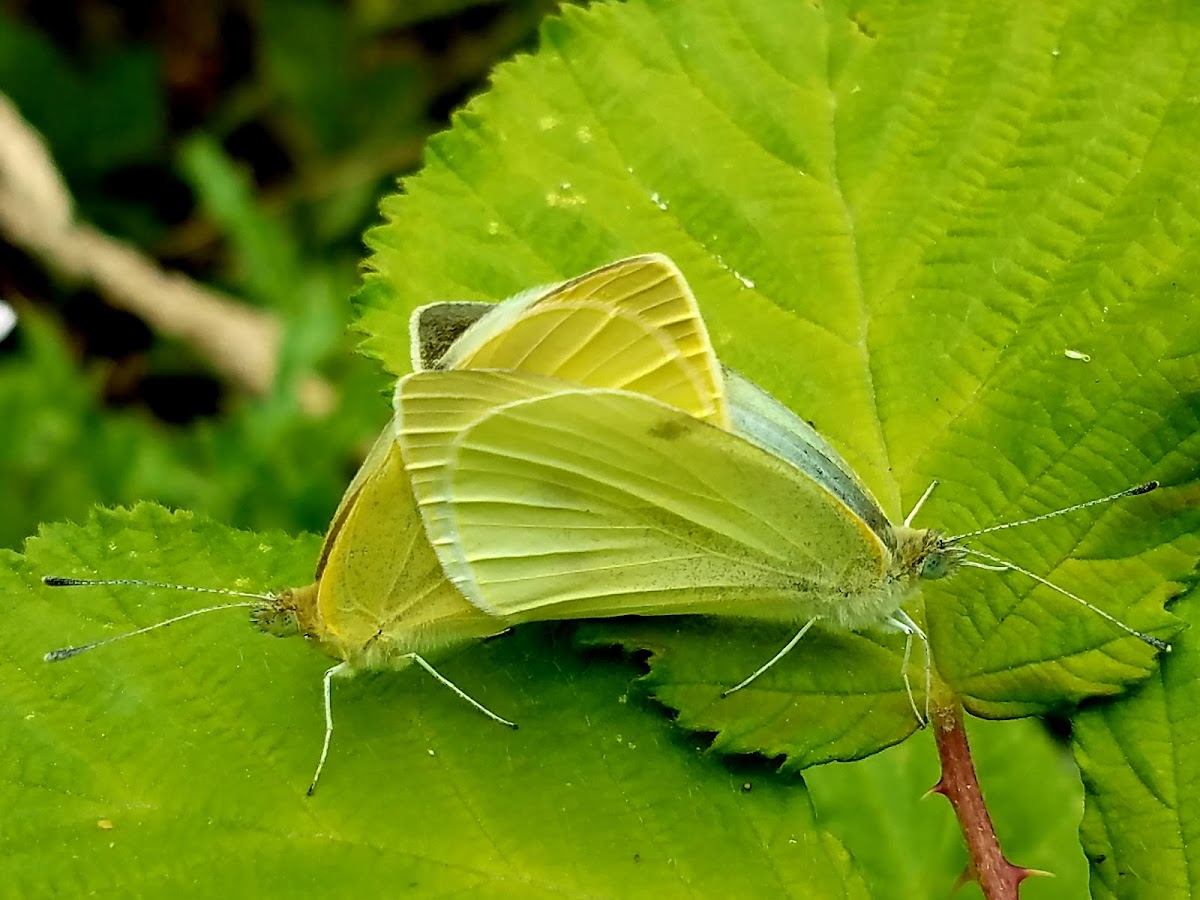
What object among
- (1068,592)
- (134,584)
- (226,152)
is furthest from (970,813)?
(226,152)

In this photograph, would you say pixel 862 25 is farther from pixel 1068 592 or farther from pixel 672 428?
pixel 1068 592

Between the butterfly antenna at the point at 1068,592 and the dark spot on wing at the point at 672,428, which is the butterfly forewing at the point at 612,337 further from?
the butterfly antenna at the point at 1068,592

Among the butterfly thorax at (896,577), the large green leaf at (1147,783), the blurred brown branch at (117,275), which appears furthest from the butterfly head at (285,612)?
the blurred brown branch at (117,275)

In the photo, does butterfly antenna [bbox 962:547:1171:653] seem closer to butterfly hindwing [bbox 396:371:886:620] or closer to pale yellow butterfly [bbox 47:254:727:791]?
butterfly hindwing [bbox 396:371:886:620]

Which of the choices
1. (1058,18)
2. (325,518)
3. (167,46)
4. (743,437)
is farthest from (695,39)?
(167,46)

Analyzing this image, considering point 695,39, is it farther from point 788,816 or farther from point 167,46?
point 167,46

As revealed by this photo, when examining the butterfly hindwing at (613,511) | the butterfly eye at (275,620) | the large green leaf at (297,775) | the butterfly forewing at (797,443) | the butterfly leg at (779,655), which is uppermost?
the butterfly forewing at (797,443)

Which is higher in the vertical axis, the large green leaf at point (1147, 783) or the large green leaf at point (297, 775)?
the large green leaf at point (1147, 783)
